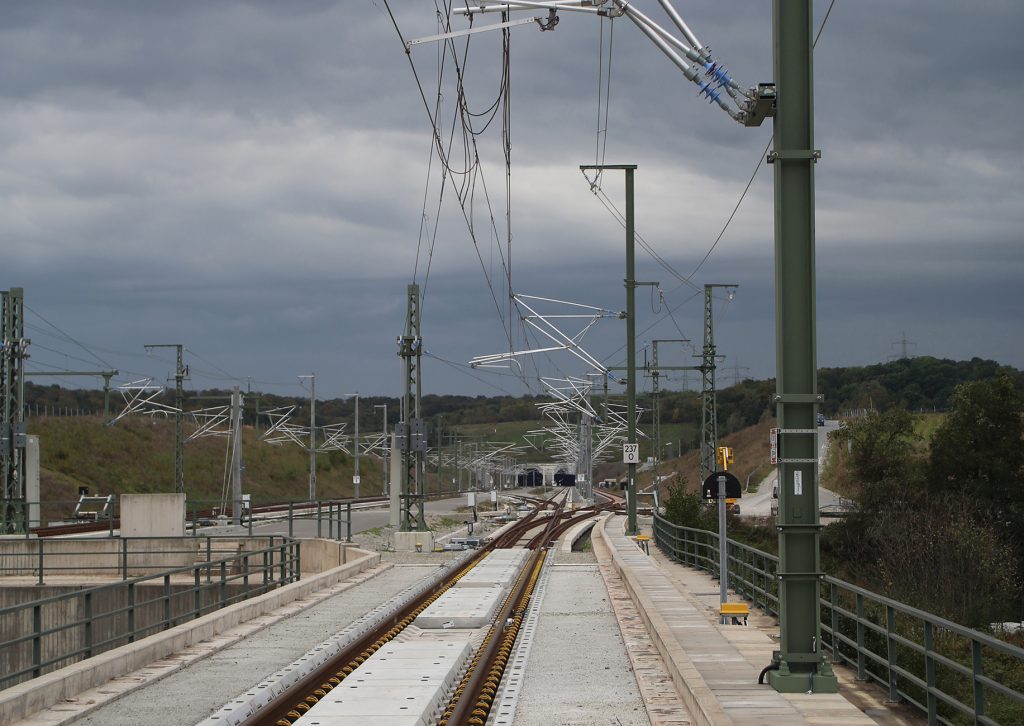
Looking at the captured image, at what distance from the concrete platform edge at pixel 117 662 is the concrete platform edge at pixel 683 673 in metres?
5.85

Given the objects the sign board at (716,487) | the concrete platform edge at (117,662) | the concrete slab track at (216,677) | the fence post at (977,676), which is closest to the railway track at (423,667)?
the concrete slab track at (216,677)

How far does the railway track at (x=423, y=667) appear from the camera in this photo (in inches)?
454

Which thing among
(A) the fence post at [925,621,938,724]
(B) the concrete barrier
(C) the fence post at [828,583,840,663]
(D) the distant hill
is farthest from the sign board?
(D) the distant hill

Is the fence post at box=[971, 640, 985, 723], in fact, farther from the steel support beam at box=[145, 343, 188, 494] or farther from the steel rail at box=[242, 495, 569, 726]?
the steel support beam at box=[145, 343, 188, 494]

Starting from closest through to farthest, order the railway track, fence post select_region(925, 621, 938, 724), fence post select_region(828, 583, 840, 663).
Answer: fence post select_region(925, 621, 938, 724), the railway track, fence post select_region(828, 583, 840, 663)

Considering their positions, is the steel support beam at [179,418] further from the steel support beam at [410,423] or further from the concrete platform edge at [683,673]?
the concrete platform edge at [683,673]

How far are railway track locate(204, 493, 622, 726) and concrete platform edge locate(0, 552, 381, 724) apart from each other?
5.33 ft

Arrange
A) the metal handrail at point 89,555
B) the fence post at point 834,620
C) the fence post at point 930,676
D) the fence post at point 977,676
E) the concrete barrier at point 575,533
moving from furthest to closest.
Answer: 1. the concrete barrier at point 575,533
2. the metal handrail at point 89,555
3. the fence post at point 834,620
4. the fence post at point 930,676
5. the fence post at point 977,676

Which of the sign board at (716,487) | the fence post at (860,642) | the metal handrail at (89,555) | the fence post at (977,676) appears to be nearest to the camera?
the fence post at (977,676)

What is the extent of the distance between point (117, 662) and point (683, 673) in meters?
5.95

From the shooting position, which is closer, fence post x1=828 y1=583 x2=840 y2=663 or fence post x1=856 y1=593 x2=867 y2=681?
fence post x1=856 y1=593 x2=867 y2=681

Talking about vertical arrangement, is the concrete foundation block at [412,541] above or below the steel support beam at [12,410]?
below

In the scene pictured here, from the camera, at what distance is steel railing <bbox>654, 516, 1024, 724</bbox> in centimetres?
912

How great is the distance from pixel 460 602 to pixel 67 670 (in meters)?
9.81
